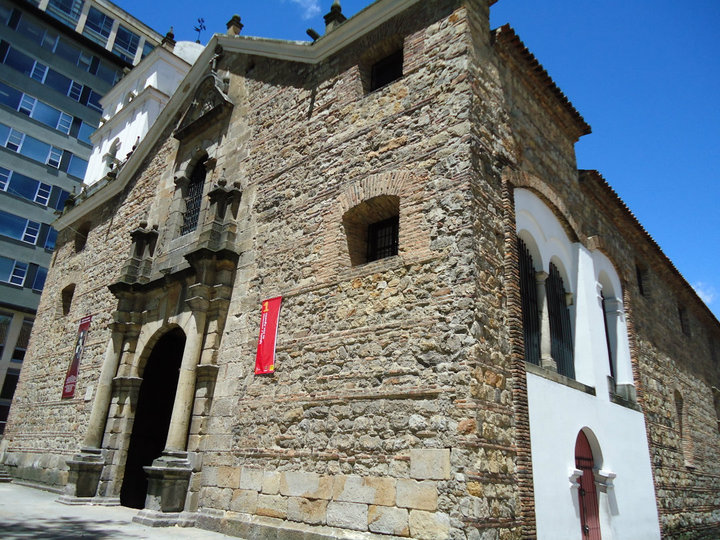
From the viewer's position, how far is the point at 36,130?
2678cm

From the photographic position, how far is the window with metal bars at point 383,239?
313 inches

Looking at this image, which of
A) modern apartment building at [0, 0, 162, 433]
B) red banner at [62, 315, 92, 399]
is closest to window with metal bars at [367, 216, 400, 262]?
red banner at [62, 315, 92, 399]

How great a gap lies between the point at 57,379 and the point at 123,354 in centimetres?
426

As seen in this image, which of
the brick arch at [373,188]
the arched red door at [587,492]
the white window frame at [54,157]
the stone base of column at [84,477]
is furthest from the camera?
the white window frame at [54,157]

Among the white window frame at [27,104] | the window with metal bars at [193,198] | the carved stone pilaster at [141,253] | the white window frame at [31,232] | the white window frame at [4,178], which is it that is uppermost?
the white window frame at [27,104]

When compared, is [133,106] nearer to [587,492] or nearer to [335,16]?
[335,16]

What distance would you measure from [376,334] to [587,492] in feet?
15.2

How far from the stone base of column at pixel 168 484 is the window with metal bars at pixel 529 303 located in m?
5.95

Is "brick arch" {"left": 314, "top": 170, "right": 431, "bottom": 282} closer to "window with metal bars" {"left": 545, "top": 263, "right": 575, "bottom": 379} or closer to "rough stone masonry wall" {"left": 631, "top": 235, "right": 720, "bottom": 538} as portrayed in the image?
"window with metal bars" {"left": 545, "top": 263, "right": 575, "bottom": 379}

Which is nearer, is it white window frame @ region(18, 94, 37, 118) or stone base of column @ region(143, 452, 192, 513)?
stone base of column @ region(143, 452, 192, 513)

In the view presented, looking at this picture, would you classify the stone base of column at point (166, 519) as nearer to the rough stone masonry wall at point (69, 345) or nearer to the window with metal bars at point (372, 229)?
the window with metal bars at point (372, 229)

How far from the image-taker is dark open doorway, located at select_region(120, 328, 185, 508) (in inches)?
447

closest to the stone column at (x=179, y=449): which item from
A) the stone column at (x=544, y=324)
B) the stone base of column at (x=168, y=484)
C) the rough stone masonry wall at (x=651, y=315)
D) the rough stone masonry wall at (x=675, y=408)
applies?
the stone base of column at (x=168, y=484)

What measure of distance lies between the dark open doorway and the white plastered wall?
7.74 metres
